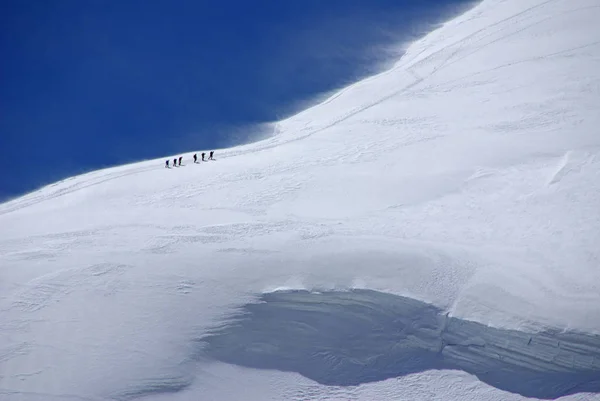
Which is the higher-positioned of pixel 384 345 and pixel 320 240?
pixel 320 240

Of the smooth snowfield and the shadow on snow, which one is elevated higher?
the smooth snowfield

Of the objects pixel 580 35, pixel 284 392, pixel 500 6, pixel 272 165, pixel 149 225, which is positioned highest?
pixel 500 6

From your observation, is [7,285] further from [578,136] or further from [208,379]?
[578,136]

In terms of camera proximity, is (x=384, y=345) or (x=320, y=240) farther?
(x=320, y=240)

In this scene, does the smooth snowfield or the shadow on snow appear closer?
the shadow on snow

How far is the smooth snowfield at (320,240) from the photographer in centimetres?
3127

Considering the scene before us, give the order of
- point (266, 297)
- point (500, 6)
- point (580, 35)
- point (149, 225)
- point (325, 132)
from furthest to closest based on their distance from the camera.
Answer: point (500, 6), point (580, 35), point (325, 132), point (149, 225), point (266, 297)

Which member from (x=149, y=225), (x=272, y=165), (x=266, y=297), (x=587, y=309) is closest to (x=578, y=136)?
(x=587, y=309)

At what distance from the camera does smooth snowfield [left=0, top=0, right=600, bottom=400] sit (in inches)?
1231

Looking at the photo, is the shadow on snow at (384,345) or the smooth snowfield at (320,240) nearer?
the shadow on snow at (384,345)

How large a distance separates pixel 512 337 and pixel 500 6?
41.3 metres

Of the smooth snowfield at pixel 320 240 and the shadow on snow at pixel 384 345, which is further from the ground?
the smooth snowfield at pixel 320 240

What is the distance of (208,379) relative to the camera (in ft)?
102

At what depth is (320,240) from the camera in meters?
35.9
